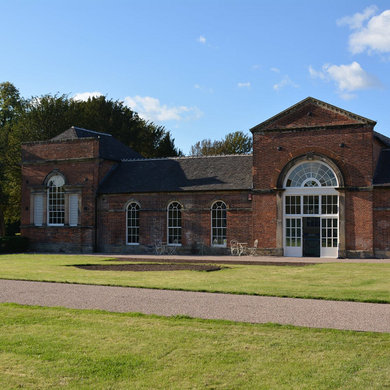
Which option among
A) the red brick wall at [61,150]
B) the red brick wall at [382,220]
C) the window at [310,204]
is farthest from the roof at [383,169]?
the red brick wall at [61,150]

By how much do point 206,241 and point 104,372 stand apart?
22391 millimetres

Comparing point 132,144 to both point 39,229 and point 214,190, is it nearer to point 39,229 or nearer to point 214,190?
point 39,229

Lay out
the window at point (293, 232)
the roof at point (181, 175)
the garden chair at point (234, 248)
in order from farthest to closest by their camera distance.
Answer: the roof at point (181, 175) → the garden chair at point (234, 248) → the window at point (293, 232)

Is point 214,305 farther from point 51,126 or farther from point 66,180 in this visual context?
point 51,126

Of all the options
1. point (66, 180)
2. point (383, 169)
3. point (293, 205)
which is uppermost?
point (383, 169)

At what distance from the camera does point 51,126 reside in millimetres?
44500

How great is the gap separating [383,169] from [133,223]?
1387 centimetres

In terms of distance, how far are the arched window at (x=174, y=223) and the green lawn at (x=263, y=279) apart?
30.9 feet

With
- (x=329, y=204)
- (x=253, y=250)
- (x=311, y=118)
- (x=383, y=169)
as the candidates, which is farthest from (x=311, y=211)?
(x=311, y=118)

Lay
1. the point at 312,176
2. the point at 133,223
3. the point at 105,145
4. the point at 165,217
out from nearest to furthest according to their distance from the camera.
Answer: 1. the point at 312,176
2. the point at 165,217
3. the point at 133,223
4. the point at 105,145

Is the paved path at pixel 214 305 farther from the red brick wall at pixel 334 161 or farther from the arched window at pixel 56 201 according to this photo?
the arched window at pixel 56 201

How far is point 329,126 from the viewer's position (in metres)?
26.0

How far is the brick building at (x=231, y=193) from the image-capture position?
83.5 feet

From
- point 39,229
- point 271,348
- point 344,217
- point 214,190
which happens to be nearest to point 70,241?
point 39,229
